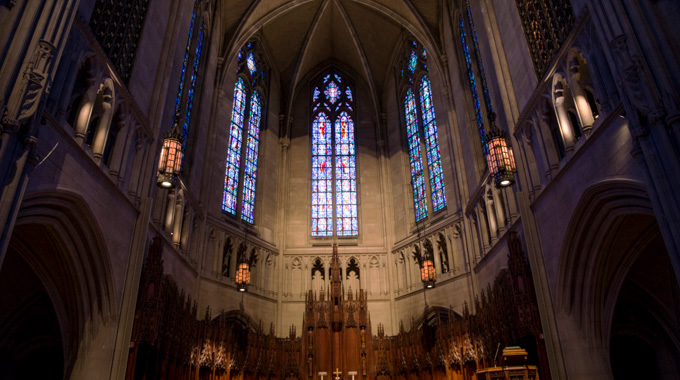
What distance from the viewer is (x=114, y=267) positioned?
10164mm

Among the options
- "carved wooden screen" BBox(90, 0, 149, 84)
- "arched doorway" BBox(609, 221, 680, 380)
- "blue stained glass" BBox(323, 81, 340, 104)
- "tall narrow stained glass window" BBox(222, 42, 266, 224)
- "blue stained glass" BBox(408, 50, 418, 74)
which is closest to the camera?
"carved wooden screen" BBox(90, 0, 149, 84)

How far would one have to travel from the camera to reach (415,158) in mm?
22875

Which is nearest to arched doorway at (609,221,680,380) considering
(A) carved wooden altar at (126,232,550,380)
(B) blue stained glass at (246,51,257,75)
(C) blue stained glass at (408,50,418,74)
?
(A) carved wooden altar at (126,232,550,380)

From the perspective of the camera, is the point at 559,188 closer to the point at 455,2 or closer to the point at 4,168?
the point at 4,168

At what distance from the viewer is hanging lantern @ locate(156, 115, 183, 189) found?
10.7m

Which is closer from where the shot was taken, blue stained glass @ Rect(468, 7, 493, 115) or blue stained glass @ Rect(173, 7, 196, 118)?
blue stained glass @ Rect(173, 7, 196, 118)

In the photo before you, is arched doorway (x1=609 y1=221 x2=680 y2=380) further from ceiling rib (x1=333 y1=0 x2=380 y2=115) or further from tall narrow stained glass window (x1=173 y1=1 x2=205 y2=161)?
ceiling rib (x1=333 y1=0 x2=380 y2=115)

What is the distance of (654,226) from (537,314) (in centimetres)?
312

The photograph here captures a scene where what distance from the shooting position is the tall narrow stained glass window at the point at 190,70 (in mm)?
16344

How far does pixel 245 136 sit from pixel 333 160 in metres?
Result: 5.15

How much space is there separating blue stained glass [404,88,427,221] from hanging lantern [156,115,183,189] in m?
13.1

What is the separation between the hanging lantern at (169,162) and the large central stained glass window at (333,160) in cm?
1265

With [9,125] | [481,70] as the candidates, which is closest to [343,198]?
[481,70]

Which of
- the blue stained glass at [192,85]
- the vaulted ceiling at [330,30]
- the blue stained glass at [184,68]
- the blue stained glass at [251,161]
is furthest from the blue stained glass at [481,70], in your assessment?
the blue stained glass at [251,161]
